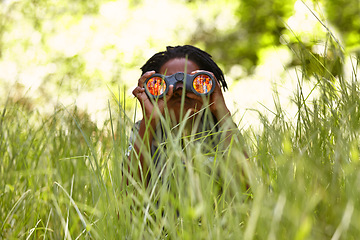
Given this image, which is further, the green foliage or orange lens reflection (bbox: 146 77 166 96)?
orange lens reflection (bbox: 146 77 166 96)

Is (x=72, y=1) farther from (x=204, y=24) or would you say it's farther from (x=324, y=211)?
(x=324, y=211)

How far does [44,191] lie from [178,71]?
55cm

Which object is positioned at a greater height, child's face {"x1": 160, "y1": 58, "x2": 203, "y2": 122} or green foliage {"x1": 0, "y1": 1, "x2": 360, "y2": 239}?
child's face {"x1": 160, "y1": 58, "x2": 203, "y2": 122}

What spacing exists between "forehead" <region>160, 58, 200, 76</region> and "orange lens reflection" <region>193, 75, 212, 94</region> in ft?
0.53

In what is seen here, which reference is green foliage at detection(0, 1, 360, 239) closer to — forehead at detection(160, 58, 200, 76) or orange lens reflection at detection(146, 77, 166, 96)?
orange lens reflection at detection(146, 77, 166, 96)

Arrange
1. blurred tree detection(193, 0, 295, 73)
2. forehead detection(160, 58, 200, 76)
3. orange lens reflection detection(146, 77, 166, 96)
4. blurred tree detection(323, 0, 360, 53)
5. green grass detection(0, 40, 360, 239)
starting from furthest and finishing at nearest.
Answer: blurred tree detection(193, 0, 295, 73) → blurred tree detection(323, 0, 360, 53) → forehead detection(160, 58, 200, 76) → orange lens reflection detection(146, 77, 166, 96) → green grass detection(0, 40, 360, 239)

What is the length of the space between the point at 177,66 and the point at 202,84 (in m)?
0.19

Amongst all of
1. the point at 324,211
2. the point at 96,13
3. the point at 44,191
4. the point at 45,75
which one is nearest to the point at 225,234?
the point at 324,211

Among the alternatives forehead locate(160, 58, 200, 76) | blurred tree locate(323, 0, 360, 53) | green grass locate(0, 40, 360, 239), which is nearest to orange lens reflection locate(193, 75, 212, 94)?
forehead locate(160, 58, 200, 76)

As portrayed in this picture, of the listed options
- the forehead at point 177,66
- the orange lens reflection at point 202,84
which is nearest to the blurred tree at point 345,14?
the forehead at point 177,66

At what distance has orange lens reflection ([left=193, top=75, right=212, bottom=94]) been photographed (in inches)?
42.5

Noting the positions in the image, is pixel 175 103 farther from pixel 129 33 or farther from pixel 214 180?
pixel 129 33

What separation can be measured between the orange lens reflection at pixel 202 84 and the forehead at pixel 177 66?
16 cm

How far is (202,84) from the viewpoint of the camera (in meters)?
1.08
